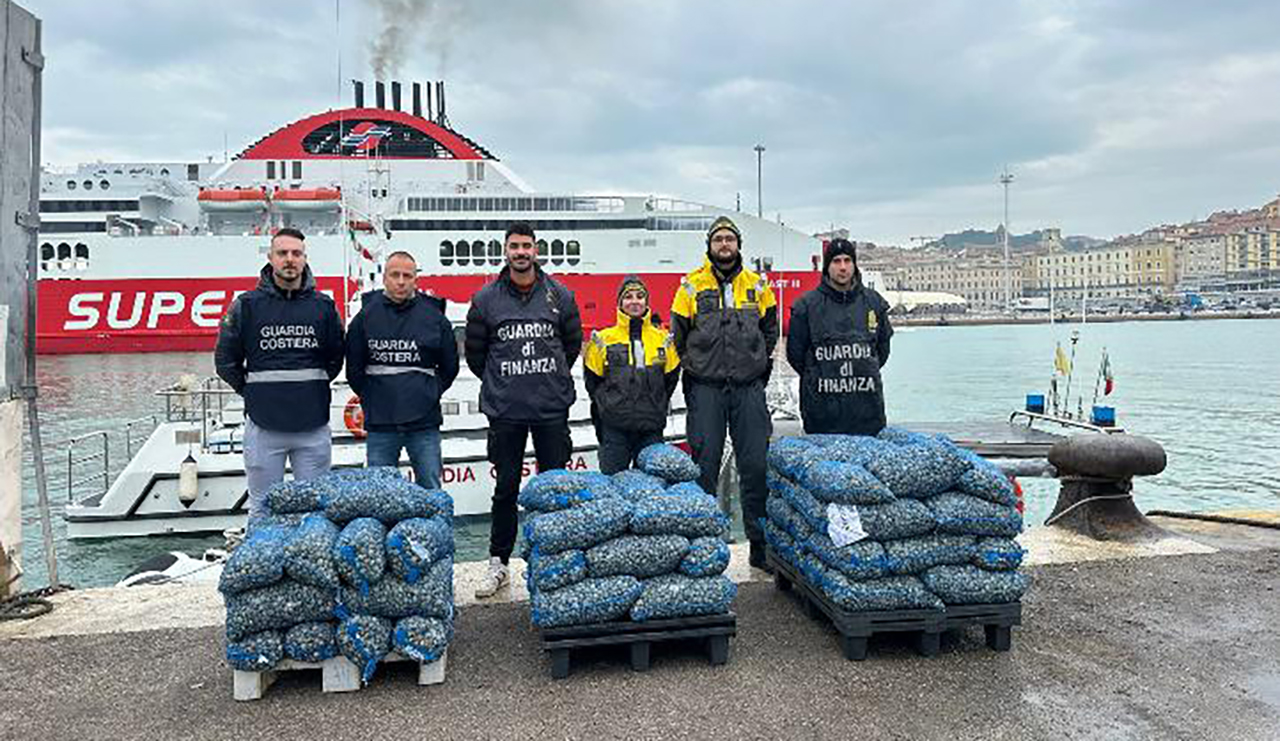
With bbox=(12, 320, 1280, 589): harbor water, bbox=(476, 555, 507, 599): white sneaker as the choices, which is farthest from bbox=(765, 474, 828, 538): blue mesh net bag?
bbox=(12, 320, 1280, 589): harbor water

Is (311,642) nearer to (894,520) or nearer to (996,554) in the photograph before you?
(894,520)

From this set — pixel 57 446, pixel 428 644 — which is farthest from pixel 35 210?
pixel 57 446

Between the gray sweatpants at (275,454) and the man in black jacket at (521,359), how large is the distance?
808mm

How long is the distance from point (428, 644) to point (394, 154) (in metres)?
39.7

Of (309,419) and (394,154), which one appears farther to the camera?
(394,154)

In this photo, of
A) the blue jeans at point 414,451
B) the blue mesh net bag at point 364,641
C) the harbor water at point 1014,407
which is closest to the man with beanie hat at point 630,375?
the blue jeans at point 414,451

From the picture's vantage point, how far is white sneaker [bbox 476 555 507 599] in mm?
4141

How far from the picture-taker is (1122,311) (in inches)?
4823

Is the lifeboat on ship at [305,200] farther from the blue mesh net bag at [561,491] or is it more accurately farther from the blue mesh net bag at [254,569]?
the blue mesh net bag at [254,569]

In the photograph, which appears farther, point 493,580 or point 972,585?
point 493,580

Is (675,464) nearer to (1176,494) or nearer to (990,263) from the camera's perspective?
(1176,494)

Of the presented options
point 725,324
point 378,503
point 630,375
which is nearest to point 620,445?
point 630,375

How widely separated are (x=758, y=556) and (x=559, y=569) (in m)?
1.69

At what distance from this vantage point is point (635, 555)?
3.22 m
